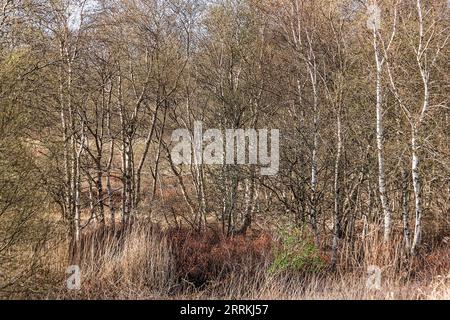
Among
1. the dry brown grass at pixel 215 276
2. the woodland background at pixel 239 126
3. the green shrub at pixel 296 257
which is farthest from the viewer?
the green shrub at pixel 296 257

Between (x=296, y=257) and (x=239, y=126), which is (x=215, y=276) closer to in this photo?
(x=296, y=257)

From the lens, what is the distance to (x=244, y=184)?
12.2 m

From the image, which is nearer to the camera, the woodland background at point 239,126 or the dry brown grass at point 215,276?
the dry brown grass at point 215,276

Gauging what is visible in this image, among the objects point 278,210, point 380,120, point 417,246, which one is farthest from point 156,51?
point 417,246

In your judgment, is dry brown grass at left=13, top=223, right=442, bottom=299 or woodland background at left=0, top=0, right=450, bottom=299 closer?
dry brown grass at left=13, top=223, right=442, bottom=299

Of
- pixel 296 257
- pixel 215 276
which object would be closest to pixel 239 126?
pixel 215 276

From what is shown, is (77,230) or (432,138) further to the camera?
(432,138)

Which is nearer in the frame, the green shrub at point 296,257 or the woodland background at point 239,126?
the woodland background at point 239,126

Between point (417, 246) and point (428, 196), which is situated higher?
point (428, 196)

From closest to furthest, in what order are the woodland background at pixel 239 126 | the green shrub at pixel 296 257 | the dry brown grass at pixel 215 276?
the dry brown grass at pixel 215 276 < the woodland background at pixel 239 126 < the green shrub at pixel 296 257

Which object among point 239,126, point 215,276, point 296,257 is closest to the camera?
point 296,257

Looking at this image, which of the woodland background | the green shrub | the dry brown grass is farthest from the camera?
the green shrub

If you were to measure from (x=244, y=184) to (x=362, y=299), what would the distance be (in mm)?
8021

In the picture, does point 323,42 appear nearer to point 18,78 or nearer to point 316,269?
point 316,269
